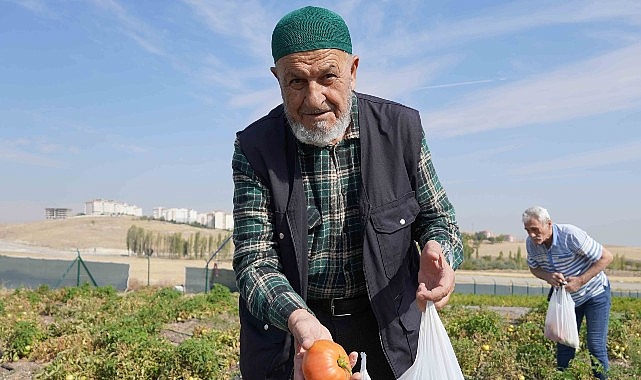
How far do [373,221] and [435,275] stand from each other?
29 cm

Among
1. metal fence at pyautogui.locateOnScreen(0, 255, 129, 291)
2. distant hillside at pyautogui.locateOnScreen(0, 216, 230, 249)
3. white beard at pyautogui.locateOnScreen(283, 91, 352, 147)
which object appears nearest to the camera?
white beard at pyautogui.locateOnScreen(283, 91, 352, 147)

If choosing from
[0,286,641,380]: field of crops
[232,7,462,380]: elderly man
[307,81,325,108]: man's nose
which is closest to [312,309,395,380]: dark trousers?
[232,7,462,380]: elderly man

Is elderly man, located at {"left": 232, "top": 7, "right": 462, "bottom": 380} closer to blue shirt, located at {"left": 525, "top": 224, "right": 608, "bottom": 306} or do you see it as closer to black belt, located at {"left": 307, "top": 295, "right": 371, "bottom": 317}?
black belt, located at {"left": 307, "top": 295, "right": 371, "bottom": 317}

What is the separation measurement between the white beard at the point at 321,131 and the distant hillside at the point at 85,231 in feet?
222

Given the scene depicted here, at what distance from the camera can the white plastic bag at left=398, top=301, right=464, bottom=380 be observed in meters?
2.32

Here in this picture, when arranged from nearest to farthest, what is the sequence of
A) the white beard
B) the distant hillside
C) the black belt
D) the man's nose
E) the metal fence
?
the man's nose → the white beard → the black belt → the metal fence → the distant hillside

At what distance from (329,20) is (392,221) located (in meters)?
0.75

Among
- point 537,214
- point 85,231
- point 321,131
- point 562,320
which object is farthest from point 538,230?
point 85,231

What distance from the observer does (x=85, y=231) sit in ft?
261

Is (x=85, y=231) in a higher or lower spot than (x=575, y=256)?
higher

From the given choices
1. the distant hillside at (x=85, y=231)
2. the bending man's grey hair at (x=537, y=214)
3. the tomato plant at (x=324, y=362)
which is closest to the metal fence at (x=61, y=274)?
the bending man's grey hair at (x=537, y=214)

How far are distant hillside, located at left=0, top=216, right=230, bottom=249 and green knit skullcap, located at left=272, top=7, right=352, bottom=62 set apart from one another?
6778cm

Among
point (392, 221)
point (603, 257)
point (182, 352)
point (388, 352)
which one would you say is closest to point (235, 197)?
point (392, 221)

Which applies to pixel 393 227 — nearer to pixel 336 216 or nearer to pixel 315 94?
pixel 336 216
